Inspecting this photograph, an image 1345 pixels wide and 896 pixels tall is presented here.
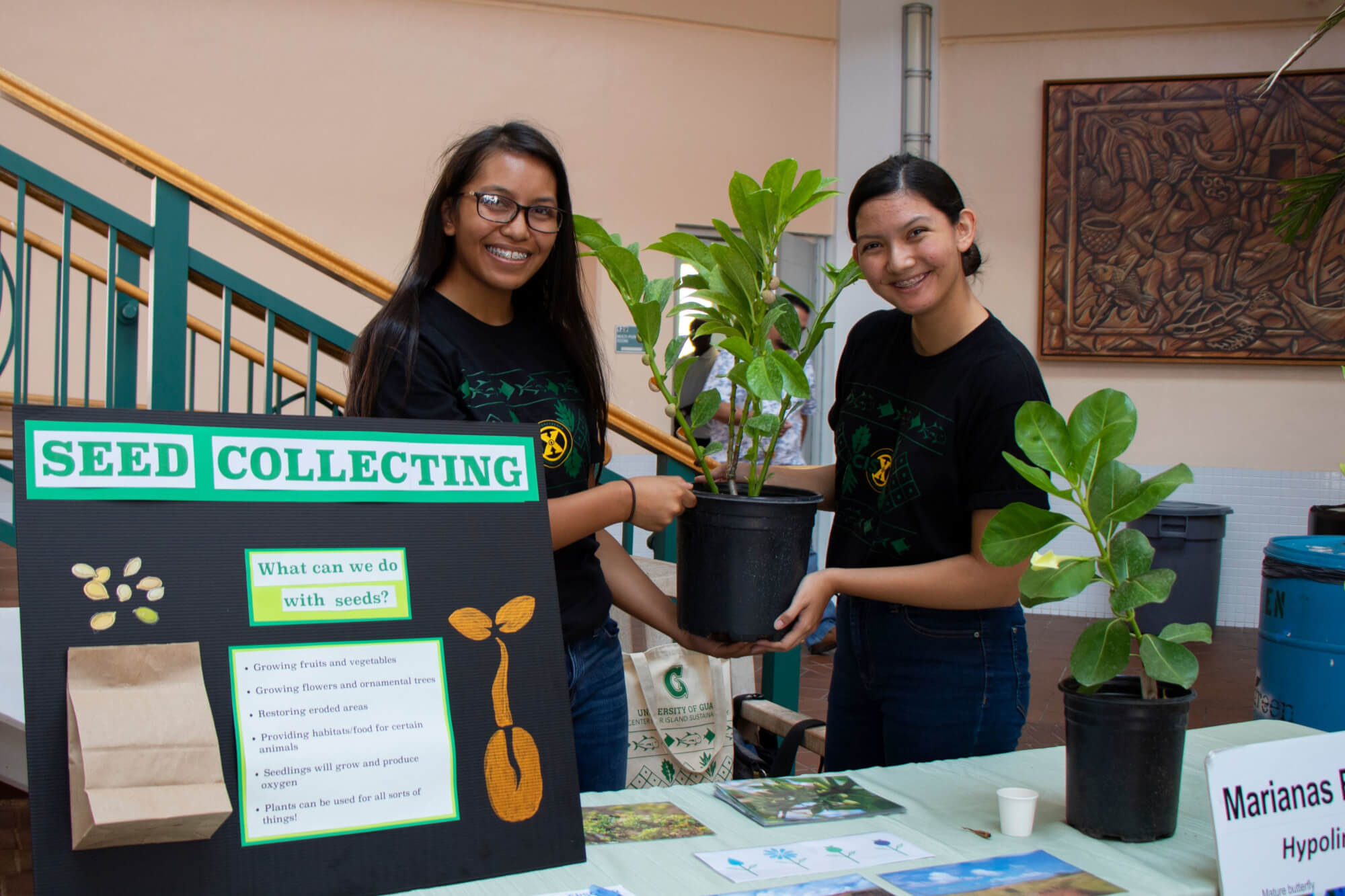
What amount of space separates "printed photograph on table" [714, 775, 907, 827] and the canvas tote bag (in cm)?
85

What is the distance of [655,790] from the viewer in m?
1.20

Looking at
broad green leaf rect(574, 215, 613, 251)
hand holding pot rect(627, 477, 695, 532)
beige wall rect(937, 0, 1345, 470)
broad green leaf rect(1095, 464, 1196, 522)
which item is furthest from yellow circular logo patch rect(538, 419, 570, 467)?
beige wall rect(937, 0, 1345, 470)

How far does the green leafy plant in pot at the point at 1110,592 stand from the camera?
1.01 meters

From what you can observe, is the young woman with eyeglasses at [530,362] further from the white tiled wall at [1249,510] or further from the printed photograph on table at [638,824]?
the white tiled wall at [1249,510]

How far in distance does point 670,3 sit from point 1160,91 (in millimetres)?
2691

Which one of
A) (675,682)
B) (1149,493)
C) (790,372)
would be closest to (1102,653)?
(1149,493)

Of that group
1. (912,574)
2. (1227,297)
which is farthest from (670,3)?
(912,574)

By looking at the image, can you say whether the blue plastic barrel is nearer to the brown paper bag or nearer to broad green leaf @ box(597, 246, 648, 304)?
broad green leaf @ box(597, 246, 648, 304)

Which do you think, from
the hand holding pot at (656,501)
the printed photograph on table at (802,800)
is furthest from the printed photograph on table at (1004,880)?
the hand holding pot at (656,501)

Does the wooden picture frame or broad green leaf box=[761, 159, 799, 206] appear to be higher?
the wooden picture frame

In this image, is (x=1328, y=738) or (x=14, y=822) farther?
(x=14, y=822)

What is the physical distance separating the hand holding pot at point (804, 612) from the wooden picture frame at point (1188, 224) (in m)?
4.97

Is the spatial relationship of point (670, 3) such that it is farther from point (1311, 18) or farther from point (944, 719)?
point (944, 719)

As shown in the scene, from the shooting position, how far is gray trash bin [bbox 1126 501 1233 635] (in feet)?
17.4
